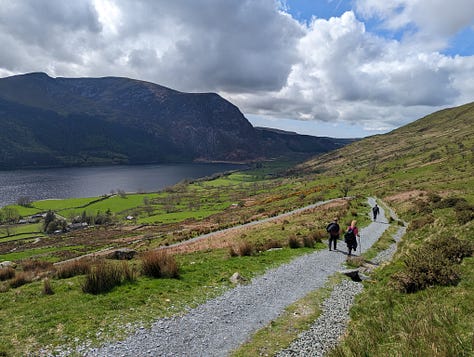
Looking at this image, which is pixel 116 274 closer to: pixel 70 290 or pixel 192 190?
pixel 70 290

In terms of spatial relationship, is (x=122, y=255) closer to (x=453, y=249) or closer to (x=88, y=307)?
(x=88, y=307)

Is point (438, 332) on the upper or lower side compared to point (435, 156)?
lower

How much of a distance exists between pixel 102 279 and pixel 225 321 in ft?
18.7

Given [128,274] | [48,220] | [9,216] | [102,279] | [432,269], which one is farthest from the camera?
[9,216]

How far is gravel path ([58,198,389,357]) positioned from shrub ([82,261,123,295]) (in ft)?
12.2

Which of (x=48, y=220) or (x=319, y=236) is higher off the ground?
(x=319, y=236)

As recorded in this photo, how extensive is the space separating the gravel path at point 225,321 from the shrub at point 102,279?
12.2 ft

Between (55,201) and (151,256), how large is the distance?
6491 inches

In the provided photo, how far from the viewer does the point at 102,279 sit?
12797 mm

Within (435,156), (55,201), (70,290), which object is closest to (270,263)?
(70,290)

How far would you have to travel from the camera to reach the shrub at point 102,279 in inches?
493

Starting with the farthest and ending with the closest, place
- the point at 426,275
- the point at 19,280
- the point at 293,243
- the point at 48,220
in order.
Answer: the point at 48,220
the point at 293,243
the point at 19,280
the point at 426,275

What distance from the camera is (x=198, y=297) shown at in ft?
41.8

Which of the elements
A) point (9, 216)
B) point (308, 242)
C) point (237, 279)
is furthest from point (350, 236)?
point (9, 216)
